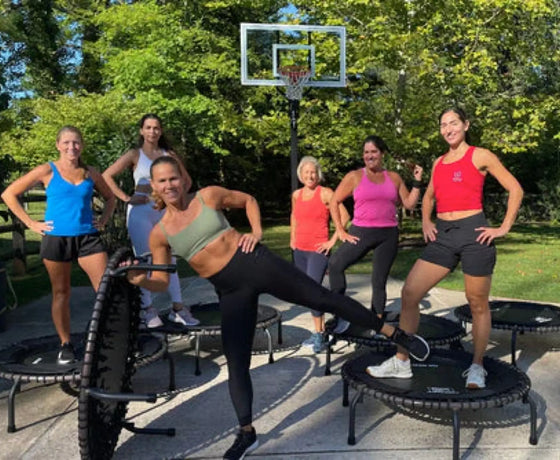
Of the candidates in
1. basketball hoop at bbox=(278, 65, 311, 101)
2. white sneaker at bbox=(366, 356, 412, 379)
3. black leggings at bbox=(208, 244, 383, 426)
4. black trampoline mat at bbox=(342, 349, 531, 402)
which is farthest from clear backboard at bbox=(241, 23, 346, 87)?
black leggings at bbox=(208, 244, 383, 426)

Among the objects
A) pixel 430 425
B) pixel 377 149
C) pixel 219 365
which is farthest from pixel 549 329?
pixel 219 365

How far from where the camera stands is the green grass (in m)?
7.73

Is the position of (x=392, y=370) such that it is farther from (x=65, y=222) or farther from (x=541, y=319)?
(x=65, y=222)

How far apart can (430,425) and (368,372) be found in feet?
1.60

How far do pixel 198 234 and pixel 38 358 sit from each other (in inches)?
77.8

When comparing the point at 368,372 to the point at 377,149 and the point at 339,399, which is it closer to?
the point at 339,399

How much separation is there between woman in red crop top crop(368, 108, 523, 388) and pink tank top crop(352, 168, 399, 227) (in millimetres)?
1032

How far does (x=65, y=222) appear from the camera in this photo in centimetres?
389

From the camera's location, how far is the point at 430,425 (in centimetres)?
339

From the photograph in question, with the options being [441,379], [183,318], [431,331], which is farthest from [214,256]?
[431,331]

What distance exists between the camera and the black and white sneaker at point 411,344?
3.31 meters

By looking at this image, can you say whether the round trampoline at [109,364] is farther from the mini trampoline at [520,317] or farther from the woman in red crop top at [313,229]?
the mini trampoline at [520,317]

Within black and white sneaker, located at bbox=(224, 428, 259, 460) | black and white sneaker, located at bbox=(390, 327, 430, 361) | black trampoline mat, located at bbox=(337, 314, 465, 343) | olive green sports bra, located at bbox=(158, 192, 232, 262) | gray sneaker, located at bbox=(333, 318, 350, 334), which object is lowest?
black and white sneaker, located at bbox=(224, 428, 259, 460)

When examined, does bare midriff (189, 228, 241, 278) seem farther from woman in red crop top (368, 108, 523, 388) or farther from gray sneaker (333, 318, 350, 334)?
gray sneaker (333, 318, 350, 334)
